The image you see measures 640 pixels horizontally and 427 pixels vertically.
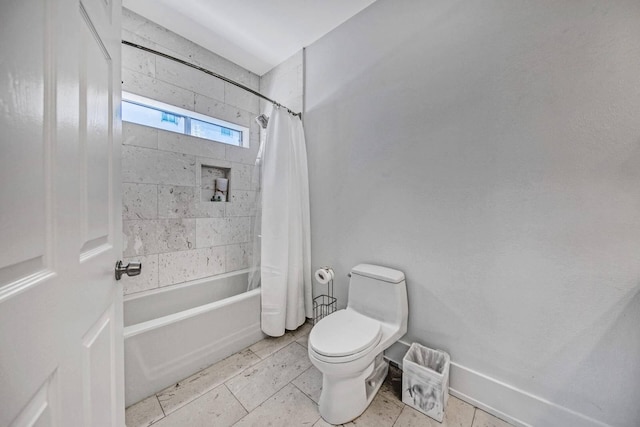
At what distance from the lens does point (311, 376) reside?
1.53 metres

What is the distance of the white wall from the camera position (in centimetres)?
99

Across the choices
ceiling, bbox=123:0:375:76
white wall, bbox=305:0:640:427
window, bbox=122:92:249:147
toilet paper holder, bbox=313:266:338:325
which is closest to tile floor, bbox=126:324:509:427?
white wall, bbox=305:0:640:427

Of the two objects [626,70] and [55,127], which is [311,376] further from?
[626,70]

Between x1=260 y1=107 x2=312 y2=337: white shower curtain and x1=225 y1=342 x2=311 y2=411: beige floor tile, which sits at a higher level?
x1=260 y1=107 x2=312 y2=337: white shower curtain

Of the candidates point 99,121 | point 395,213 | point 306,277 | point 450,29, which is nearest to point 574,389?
point 395,213

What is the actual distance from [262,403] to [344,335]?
2.05ft

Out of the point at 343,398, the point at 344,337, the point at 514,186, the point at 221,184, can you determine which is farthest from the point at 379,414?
the point at 221,184

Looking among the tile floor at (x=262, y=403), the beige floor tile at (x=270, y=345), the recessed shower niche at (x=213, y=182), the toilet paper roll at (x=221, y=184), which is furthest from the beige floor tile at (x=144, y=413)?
the toilet paper roll at (x=221, y=184)

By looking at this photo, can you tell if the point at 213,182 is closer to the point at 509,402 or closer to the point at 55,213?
the point at 55,213

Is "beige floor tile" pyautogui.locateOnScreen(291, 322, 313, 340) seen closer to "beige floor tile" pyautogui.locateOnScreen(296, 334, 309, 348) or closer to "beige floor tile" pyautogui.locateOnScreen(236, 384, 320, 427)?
"beige floor tile" pyautogui.locateOnScreen(296, 334, 309, 348)

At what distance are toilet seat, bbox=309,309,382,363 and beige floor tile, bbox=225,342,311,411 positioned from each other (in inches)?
19.0

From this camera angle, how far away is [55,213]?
0.45 m

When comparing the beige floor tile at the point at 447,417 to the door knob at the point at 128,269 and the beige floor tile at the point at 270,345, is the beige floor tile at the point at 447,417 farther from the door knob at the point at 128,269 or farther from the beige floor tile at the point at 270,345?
the door knob at the point at 128,269

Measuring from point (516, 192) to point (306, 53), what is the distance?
204 cm
